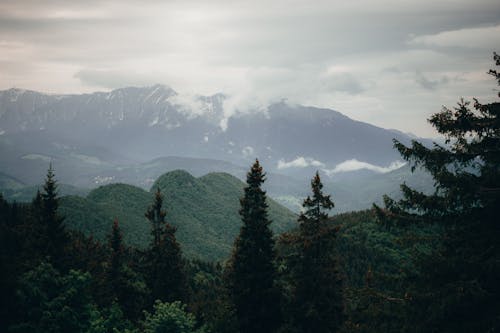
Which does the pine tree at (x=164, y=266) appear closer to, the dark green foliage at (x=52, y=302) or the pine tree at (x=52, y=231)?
the pine tree at (x=52, y=231)

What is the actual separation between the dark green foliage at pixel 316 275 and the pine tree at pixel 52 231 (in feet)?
62.8

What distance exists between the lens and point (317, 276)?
2741 cm

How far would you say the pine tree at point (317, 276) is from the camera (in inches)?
1078

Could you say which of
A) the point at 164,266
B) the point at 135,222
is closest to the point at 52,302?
the point at 164,266

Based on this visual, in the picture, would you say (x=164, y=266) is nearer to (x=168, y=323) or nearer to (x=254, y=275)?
(x=254, y=275)

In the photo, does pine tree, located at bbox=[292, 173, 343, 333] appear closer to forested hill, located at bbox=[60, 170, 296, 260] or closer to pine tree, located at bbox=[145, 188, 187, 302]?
pine tree, located at bbox=[145, 188, 187, 302]

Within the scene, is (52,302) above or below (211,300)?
above

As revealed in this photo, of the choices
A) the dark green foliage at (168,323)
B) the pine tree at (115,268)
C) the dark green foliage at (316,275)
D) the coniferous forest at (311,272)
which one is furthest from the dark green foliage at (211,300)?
the pine tree at (115,268)

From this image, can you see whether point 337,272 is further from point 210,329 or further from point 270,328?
point 210,329

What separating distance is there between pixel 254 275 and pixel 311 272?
4731 millimetres

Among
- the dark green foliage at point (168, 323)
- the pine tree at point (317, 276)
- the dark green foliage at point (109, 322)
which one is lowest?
the dark green foliage at point (109, 322)

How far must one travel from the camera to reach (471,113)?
53.0 ft

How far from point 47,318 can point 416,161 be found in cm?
2283

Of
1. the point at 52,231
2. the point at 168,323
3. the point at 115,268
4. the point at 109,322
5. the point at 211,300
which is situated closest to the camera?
the point at 168,323
